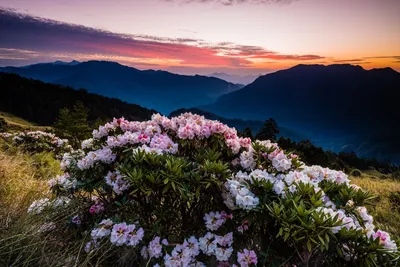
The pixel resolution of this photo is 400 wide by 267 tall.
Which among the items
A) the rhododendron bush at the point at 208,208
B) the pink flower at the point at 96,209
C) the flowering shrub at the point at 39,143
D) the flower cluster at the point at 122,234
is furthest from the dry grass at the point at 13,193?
the flowering shrub at the point at 39,143

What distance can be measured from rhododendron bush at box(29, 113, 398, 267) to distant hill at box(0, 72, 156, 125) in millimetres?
91960

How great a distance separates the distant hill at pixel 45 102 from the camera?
97375 millimetres

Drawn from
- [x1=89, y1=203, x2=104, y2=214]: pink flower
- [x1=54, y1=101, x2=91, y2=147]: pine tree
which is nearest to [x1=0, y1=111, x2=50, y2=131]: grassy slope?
[x1=54, y1=101, x2=91, y2=147]: pine tree

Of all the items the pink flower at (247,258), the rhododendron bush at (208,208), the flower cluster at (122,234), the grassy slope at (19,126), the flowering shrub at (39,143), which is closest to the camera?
the rhododendron bush at (208,208)

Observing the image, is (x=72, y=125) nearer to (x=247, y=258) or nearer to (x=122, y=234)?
(x=122, y=234)

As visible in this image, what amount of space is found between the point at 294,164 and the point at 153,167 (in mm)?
1964

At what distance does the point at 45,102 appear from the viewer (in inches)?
3994

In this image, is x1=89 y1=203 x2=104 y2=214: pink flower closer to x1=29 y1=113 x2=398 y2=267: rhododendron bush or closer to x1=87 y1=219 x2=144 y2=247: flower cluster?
x1=29 y1=113 x2=398 y2=267: rhododendron bush

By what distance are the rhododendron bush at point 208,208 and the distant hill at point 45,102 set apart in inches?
3620

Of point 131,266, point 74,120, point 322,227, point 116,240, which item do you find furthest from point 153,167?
point 74,120

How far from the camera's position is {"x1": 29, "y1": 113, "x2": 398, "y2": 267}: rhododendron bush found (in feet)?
10.2

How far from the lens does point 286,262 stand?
3.54m

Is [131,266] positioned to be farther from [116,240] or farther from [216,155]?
[216,155]

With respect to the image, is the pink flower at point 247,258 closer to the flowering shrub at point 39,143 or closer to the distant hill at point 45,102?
the flowering shrub at point 39,143
